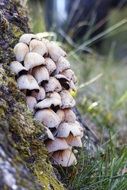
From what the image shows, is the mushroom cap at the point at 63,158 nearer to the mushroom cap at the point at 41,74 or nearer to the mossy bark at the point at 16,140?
the mossy bark at the point at 16,140

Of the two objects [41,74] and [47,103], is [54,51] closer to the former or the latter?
[41,74]

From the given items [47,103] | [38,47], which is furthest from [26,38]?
[47,103]

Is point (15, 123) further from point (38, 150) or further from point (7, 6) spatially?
point (7, 6)

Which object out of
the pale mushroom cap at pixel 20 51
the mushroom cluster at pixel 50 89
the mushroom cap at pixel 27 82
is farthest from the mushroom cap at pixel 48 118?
the pale mushroom cap at pixel 20 51

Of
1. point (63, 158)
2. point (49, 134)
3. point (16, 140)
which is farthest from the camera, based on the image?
point (63, 158)

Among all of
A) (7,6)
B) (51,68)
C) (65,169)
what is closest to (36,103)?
(51,68)

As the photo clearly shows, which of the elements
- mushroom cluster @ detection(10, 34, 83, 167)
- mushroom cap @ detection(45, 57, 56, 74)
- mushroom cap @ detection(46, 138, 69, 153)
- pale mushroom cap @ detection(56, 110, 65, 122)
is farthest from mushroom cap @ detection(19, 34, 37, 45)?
mushroom cap @ detection(46, 138, 69, 153)

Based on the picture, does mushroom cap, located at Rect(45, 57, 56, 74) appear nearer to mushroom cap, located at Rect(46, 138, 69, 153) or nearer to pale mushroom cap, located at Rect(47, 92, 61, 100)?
pale mushroom cap, located at Rect(47, 92, 61, 100)
